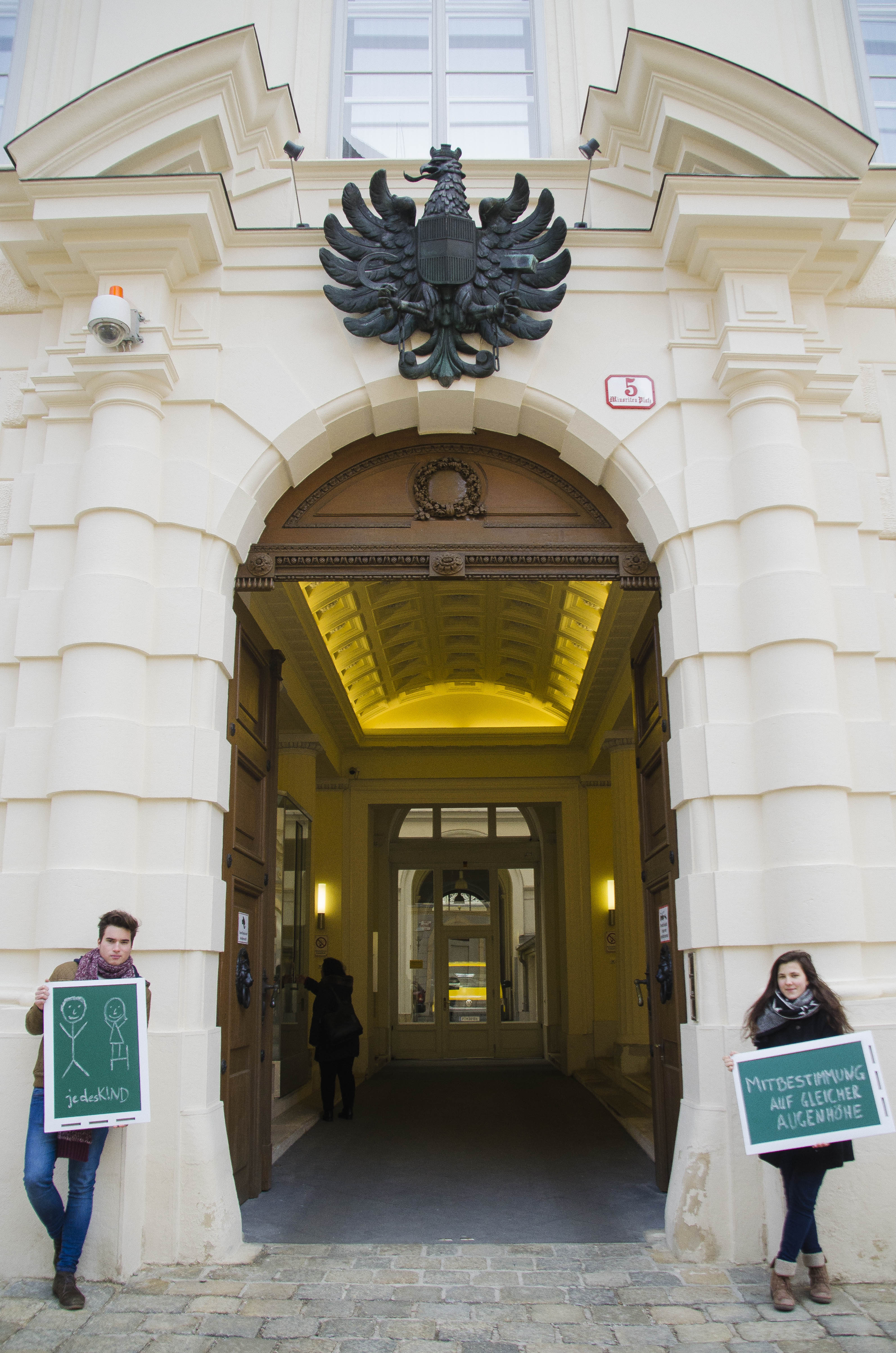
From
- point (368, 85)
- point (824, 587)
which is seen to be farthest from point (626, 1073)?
point (368, 85)

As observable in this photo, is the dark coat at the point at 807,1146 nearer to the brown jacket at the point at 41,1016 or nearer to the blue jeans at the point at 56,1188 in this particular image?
the brown jacket at the point at 41,1016

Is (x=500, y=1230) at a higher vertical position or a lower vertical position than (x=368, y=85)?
lower

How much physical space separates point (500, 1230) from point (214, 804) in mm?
2830

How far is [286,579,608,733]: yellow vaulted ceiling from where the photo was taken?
36.8 ft

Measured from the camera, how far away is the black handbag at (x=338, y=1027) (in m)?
10.0

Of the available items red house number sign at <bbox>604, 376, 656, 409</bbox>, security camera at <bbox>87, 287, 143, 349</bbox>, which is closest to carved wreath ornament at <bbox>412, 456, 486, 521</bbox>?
red house number sign at <bbox>604, 376, 656, 409</bbox>

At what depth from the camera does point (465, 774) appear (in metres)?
15.6

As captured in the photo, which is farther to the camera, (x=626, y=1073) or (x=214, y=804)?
(x=626, y=1073)

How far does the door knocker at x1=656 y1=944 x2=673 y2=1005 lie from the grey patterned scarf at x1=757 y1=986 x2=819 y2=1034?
1.52m

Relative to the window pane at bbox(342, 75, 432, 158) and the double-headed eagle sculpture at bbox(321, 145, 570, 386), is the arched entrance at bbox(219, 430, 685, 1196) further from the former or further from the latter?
the window pane at bbox(342, 75, 432, 158)

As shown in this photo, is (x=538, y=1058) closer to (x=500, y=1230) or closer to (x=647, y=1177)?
(x=647, y=1177)

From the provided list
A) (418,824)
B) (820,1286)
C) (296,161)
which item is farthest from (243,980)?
(418,824)

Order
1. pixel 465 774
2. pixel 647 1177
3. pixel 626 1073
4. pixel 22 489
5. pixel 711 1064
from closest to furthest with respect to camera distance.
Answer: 1. pixel 711 1064
2. pixel 22 489
3. pixel 647 1177
4. pixel 626 1073
5. pixel 465 774

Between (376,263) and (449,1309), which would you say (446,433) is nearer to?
(376,263)
